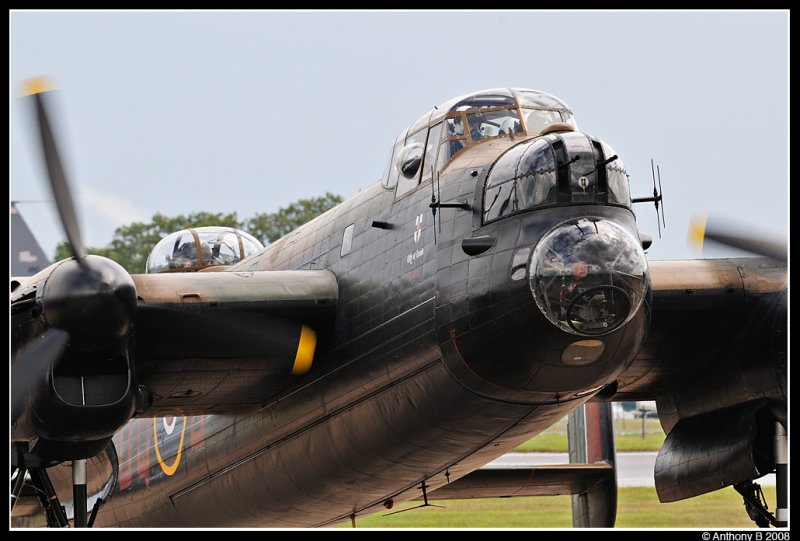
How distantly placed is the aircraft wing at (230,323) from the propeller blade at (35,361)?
1.11m

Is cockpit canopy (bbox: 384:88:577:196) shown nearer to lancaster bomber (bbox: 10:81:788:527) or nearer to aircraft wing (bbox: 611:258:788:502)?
lancaster bomber (bbox: 10:81:788:527)

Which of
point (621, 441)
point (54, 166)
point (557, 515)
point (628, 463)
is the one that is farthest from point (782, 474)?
point (621, 441)

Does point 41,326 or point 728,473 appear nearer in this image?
point 41,326

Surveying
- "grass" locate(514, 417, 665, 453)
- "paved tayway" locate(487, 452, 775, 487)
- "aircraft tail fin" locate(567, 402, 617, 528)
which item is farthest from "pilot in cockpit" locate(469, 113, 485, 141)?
"grass" locate(514, 417, 665, 453)

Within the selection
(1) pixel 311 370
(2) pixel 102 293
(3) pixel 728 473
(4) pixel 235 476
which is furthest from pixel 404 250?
(3) pixel 728 473

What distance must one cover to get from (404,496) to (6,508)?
504cm

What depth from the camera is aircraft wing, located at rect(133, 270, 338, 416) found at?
1349 cm

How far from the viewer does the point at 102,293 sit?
12234 millimetres

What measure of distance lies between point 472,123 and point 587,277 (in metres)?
2.89

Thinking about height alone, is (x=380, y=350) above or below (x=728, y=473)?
above

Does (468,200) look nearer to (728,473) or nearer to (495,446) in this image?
(495,446)

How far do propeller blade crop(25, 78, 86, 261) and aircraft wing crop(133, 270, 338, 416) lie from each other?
97cm

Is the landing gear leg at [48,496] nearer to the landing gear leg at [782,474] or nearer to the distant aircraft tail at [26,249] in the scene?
the landing gear leg at [782,474]

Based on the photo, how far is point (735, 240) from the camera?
14.8m
